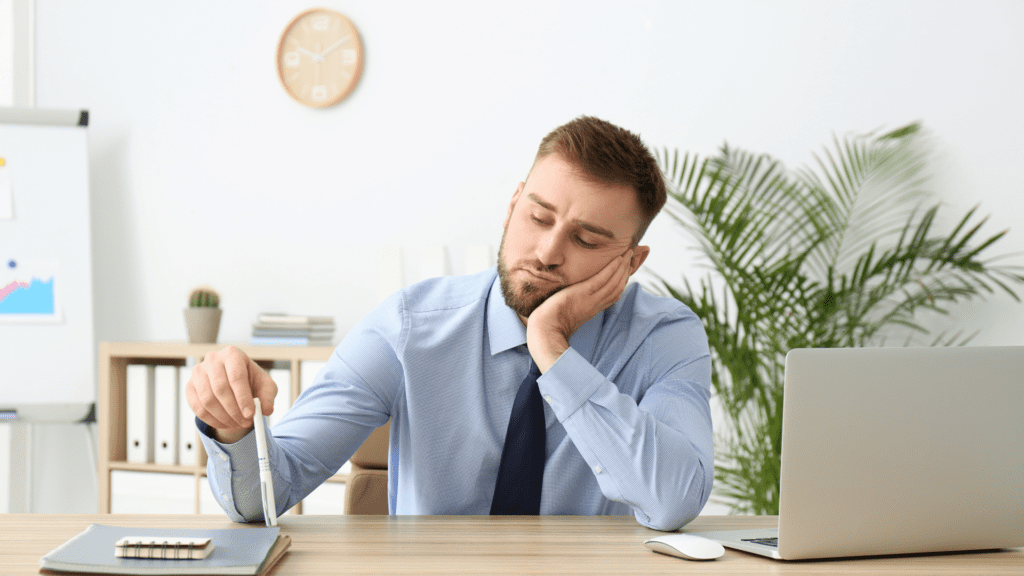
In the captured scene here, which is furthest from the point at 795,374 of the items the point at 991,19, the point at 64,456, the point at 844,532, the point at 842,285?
the point at 64,456

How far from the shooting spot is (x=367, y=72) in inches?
118

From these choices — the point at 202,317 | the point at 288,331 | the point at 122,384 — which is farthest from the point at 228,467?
the point at 122,384

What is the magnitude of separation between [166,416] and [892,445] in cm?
239

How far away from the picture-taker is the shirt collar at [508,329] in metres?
1.33

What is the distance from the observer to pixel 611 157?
4.31ft

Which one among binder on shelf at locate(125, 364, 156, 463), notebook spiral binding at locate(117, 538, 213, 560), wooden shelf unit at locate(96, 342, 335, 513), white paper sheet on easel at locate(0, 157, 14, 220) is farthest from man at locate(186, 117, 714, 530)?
white paper sheet on easel at locate(0, 157, 14, 220)

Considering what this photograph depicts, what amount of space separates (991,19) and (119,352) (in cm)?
301

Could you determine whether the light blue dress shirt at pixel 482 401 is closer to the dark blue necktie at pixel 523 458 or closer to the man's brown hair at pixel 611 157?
the dark blue necktie at pixel 523 458

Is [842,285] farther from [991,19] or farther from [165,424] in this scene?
[165,424]

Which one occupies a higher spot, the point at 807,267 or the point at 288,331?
the point at 807,267

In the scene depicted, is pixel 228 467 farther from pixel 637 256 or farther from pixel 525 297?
pixel 637 256

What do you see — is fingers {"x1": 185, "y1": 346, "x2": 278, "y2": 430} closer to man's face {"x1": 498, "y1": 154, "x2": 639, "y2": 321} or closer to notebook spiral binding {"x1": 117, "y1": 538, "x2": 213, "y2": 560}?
notebook spiral binding {"x1": 117, "y1": 538, "x2": 213, "y2": 560}

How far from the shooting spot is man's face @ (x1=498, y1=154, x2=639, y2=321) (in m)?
1.30

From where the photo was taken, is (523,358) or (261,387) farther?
(523,358)
